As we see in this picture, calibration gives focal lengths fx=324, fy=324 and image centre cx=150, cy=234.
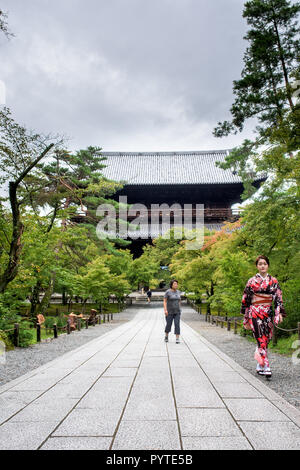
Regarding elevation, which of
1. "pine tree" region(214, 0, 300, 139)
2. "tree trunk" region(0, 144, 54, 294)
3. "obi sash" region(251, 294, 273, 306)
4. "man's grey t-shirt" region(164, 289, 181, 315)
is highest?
"pine tree" region(214, 0, 300, 139)

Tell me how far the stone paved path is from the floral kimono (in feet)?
1.59

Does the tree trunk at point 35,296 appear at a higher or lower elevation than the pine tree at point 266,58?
lower

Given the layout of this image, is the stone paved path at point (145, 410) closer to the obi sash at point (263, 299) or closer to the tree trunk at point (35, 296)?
the obi sash at point (263, 299)

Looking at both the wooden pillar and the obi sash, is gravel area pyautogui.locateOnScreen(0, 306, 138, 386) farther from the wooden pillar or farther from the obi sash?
the obi sash

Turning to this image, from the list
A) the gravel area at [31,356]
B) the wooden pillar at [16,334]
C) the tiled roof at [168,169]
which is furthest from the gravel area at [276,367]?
the tiled roof at [168,169]

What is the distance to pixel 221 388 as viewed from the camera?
4125 mm

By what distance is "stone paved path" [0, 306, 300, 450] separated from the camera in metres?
2.57

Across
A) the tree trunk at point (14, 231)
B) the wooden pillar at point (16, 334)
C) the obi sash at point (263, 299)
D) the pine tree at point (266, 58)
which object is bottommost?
the wooden pillar at point (16, 334)

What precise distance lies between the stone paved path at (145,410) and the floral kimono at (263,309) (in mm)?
486

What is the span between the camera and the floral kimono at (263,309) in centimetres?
472

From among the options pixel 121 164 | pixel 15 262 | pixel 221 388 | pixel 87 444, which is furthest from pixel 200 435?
pixel 121 164

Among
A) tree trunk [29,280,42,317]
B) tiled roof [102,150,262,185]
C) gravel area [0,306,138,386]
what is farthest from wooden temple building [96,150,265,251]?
gravel area [0,306,138,386]

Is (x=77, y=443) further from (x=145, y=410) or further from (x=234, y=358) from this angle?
(x=234, y=358)
